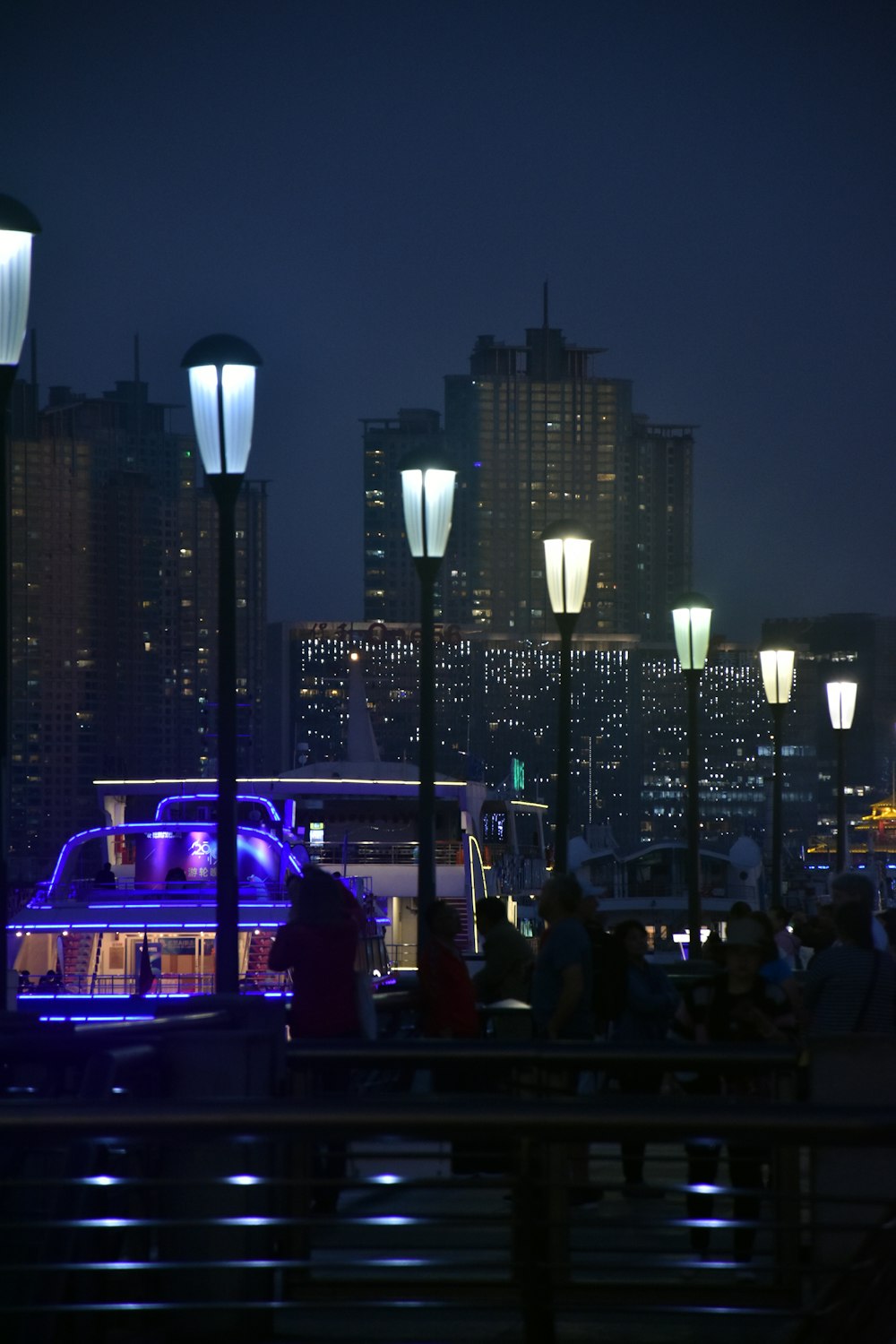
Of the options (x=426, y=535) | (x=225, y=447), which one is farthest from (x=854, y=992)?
(x=426, y=535)

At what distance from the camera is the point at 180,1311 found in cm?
637

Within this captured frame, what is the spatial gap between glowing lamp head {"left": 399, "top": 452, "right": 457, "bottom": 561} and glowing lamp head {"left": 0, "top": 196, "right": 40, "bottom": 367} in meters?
4.87

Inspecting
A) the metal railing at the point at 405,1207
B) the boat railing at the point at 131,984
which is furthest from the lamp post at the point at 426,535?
the boat railing at the point at 131,984

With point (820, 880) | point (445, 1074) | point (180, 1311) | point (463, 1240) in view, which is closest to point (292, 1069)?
point (180, 1311)

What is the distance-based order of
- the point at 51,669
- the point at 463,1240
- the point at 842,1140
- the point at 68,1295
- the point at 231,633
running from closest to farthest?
the point at 842,1140 → the point at 68,1295 → the point at 463,1240 → the point at 231,633 → the point at 51,669

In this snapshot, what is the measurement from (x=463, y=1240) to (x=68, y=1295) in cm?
254

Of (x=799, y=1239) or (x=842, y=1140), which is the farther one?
(x=799, y=1239)

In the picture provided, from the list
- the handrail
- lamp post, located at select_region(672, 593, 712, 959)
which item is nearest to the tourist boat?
lamp post, located at select_region(672, 593, 712, 959)

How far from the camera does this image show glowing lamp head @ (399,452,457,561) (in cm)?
1435

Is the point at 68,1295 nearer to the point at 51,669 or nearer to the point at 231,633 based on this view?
the point at 231,633

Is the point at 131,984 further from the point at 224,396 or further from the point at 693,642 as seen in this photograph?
the point at 224,396

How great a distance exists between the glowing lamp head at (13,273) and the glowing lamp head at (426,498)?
487cm

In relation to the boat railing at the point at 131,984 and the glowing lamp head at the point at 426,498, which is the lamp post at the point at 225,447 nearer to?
the glowing lamp head at the point at 426,498

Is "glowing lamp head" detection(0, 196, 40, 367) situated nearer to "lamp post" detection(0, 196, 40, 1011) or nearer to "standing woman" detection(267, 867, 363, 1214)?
"lamp post" detection(0, 196, 40, 1011)
